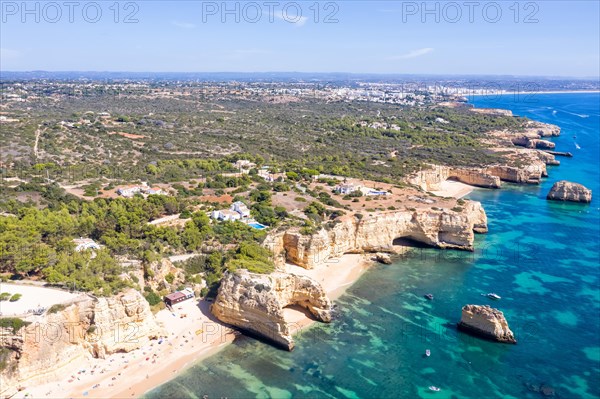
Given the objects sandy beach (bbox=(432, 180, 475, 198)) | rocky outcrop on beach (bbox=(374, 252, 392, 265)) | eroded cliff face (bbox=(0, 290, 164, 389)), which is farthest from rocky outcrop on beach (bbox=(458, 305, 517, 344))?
sandy beach (bbox=(432, 180, 475, 198))

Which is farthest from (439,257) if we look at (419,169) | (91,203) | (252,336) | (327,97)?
(327,97)

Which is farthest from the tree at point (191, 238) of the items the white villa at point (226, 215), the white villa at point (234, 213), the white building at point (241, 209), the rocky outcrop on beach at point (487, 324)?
the rocky outcrop on beach at point (487, 324)

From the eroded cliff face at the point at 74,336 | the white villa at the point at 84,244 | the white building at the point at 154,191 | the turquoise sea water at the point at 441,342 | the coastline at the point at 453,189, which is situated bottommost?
the turquoise sea water at the point at 441,342

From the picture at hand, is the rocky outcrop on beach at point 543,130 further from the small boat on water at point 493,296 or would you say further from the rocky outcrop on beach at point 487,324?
the rocky outcrop on beach at point 487,324

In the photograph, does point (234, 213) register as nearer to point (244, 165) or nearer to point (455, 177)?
point (244, 165)

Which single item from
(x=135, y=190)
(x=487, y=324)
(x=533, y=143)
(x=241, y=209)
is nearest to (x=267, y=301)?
(x=487, y=324)

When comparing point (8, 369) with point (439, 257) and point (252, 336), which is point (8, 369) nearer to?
point (252, 336)

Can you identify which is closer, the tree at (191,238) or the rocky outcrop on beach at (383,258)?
the tree at (191,238)
